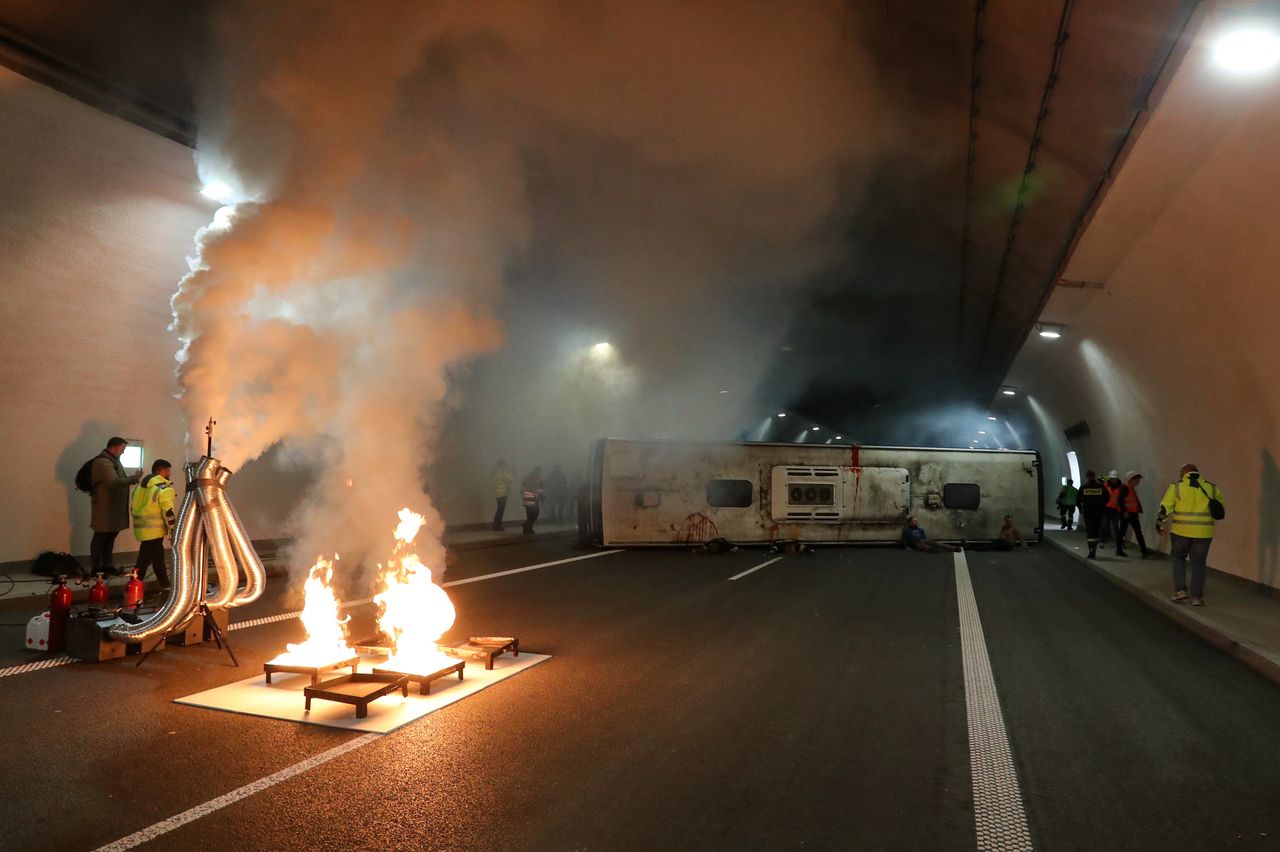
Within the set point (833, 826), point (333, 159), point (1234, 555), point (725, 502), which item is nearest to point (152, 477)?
point (333, 159)

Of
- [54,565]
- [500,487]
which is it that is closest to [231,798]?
[54,565]

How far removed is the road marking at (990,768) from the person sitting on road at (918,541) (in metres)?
10.1

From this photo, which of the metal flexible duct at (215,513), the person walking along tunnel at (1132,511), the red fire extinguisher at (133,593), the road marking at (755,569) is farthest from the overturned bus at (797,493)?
the metal flexible duct at (215,513)

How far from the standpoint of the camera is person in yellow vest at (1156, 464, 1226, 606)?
9461 mm

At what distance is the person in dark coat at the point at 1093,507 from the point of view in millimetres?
16641

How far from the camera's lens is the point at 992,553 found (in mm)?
17438

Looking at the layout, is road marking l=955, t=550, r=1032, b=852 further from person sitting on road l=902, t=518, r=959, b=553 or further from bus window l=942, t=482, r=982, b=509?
bus window l=942, t=482, r=982, b=509

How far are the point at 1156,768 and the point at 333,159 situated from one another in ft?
26.9

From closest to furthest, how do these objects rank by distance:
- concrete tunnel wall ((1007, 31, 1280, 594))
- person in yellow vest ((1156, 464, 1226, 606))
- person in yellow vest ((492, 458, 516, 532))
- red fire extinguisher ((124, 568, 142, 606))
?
1. red fire extinguisher ((124, 568, 142, 606))
2. concrete tunnel wall ((1007, 31, 1280, 594))
3. person in yellow vest ((1156, 464, 1226, 606))
4. person in yellow vest ((492, 458, 516, 532))

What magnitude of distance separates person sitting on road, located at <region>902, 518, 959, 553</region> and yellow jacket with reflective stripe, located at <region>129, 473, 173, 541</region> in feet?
44.5

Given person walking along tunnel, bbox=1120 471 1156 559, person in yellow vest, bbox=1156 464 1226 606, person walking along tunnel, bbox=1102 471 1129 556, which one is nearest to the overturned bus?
person walking along tunnel, bbox=1102 471 1129 556

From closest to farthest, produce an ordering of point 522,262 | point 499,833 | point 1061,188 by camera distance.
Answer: point 499,833
point 1061,188
point 522,262

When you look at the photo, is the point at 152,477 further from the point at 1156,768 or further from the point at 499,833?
the point at 1156,768

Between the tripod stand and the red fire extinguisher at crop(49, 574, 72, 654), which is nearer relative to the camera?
the tripod stand
